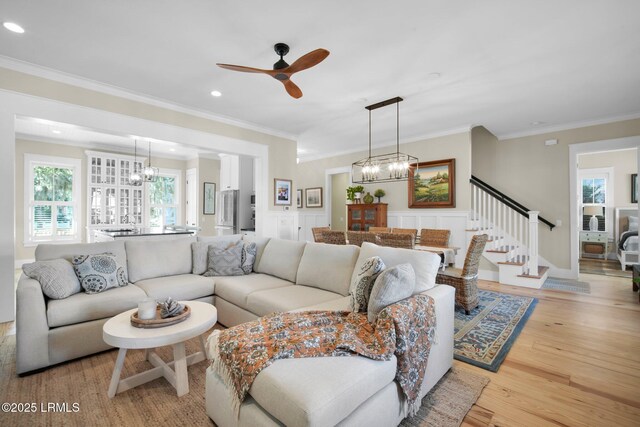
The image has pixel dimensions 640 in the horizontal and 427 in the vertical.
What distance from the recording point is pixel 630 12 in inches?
91.7

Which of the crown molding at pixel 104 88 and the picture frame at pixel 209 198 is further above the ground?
the crown molding at pixel 104 88

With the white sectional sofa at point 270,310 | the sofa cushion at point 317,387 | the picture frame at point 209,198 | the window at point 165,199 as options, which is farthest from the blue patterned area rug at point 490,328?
the window at point 165,199

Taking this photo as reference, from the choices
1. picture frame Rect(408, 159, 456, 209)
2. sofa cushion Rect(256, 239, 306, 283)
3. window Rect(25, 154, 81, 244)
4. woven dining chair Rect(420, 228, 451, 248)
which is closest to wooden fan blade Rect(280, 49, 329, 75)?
sofa cushion Rect(256, 239, 306, 283)

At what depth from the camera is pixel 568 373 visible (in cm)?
224

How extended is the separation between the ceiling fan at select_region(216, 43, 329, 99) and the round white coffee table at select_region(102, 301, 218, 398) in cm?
203

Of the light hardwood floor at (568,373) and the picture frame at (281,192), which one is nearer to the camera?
the light hardwood floor at (568,373)

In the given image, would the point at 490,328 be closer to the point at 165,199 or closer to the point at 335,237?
the point at 335,237

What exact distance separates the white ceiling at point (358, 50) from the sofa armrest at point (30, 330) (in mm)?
2282

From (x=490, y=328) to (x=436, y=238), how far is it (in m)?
1.64

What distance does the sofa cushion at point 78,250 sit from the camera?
108 inches

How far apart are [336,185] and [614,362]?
7159 mm

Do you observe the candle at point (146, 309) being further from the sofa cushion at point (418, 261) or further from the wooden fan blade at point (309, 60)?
the wooden fan blade at point (309, 60)

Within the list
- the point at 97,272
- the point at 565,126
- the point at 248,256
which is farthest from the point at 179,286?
the point at 565,126

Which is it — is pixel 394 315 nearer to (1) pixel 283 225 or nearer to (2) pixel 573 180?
(1) pixel 283 225
